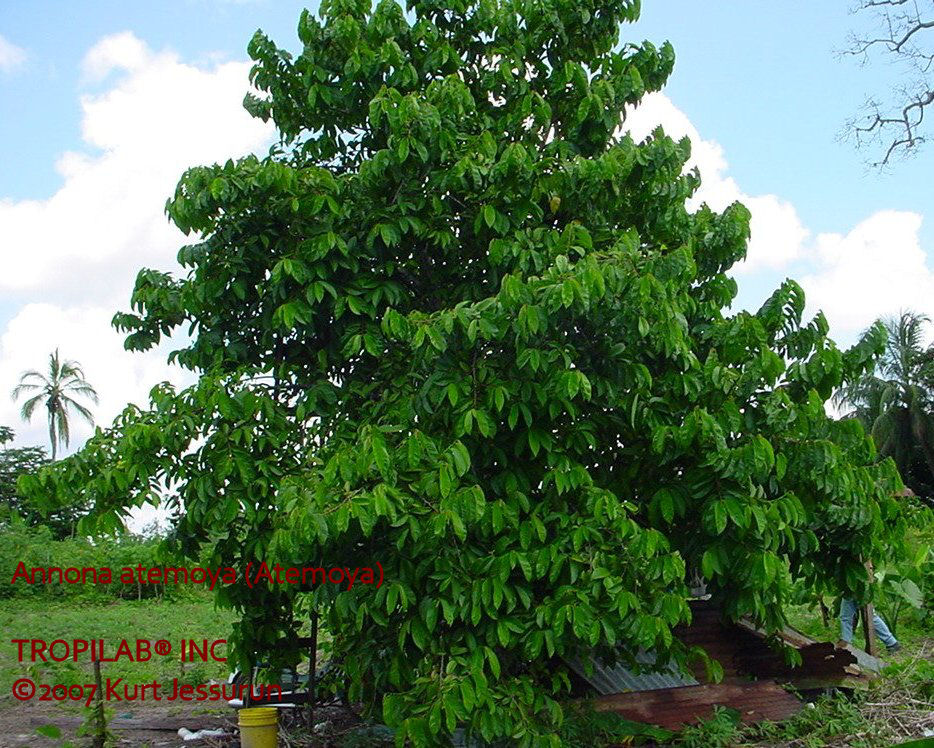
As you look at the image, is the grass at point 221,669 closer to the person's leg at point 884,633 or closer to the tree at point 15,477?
the person's leg at point 884,633

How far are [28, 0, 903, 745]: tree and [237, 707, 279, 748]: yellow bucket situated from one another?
0.56 metres

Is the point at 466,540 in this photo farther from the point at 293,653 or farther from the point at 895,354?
the point at 895,354

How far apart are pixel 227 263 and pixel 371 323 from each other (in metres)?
1.07

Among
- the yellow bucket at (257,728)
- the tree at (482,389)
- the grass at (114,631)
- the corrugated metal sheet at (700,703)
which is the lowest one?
the corrugated metal sheet at (700,703)

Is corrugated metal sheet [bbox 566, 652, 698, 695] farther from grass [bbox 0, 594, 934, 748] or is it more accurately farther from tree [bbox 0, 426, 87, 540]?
tree [bbox 0, 426, 87, 540]

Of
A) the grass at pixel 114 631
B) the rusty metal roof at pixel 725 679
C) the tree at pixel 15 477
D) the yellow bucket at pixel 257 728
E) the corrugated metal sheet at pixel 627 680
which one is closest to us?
the yellow bucket at pixel 257 728

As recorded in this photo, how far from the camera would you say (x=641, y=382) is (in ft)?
18.9

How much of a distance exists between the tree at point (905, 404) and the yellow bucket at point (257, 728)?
25.2 metres

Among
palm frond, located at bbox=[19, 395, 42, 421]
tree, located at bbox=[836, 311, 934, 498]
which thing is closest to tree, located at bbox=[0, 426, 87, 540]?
palm frond, located at bbox=[19, 395, 42, 421]

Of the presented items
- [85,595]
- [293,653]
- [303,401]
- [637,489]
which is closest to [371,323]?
[303,401]

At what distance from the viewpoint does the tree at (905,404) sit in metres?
29.0

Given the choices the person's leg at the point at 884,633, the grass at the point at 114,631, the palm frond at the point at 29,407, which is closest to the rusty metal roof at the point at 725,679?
the person's leg at the point at 884,633

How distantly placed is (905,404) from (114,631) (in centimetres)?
2392

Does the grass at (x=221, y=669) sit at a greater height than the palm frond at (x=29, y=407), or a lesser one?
lesser
